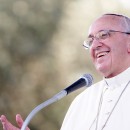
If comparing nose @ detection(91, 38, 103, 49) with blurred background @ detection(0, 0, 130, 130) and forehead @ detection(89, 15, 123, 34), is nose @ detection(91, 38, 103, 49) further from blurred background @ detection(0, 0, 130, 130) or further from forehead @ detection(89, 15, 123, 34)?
blurred background @ detection(0, 0, 130, 130)

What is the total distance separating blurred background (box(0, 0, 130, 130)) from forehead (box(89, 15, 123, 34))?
24.5 feet

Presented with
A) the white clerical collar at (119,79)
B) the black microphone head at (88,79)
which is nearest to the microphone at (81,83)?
the black microphone head at (88,79)

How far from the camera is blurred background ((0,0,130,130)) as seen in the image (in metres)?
11.3

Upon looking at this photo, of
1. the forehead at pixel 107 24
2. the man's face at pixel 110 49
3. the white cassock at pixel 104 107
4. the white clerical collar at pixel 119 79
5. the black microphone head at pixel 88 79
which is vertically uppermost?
the forehead at pixel 107 24

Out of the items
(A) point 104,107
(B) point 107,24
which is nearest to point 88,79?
(A) point 104,107

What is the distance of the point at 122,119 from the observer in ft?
11.1

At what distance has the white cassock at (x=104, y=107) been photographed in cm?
344

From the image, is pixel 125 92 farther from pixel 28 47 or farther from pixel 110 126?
pixel 28 47

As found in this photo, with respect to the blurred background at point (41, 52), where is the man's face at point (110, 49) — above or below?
below

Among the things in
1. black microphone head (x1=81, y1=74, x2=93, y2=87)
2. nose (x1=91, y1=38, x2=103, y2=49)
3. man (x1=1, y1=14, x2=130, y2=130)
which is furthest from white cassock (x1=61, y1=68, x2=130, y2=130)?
black microphone head (x1=81, y1=74, x2=93, y2=87)

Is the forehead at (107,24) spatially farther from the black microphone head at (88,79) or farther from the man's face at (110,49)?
the black microphone head at (88,79)

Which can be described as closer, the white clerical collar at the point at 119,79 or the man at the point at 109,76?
the man at the point at 109,76

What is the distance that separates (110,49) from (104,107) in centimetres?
50

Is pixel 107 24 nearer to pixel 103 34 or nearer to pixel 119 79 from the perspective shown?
pixel 103 34
